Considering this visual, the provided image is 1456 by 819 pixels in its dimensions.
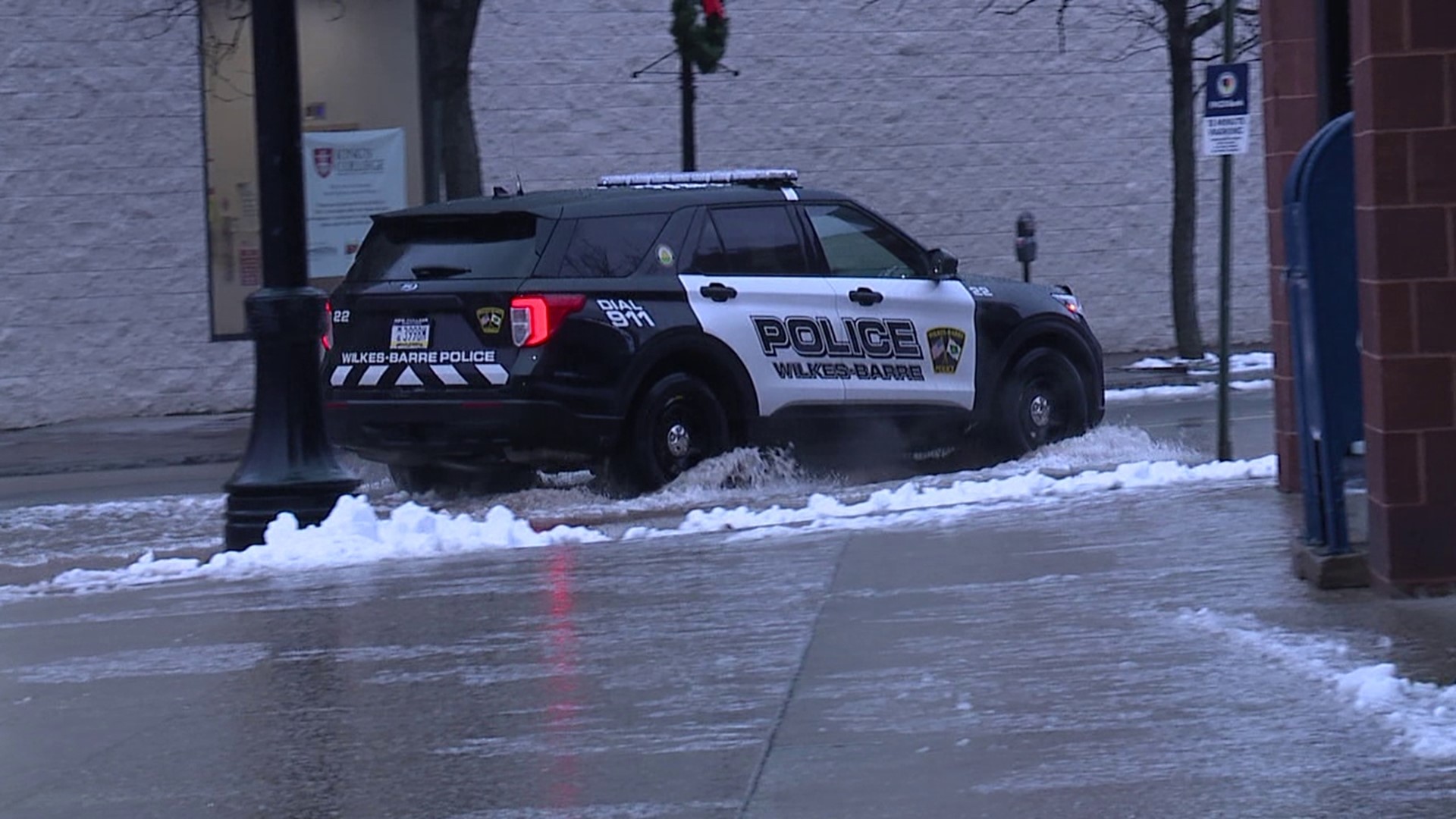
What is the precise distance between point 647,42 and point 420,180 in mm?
2939

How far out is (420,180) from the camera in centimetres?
2112

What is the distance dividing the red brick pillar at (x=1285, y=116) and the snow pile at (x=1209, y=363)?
10.6 metres

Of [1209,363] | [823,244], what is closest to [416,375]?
[823,244]

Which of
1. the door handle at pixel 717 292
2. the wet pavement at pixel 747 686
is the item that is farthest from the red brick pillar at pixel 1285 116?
the door handle at pixel 717 292

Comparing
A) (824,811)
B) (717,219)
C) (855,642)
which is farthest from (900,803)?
(717,219)

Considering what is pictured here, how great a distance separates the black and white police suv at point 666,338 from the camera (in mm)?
11273

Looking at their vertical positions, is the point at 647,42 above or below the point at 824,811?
above

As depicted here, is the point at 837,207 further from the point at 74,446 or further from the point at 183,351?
the point at 183,351

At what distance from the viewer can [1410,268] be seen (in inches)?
282

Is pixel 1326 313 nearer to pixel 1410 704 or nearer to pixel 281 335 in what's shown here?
pixel 1410 704

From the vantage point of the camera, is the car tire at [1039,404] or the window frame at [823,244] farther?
the car tire at [1039,404]

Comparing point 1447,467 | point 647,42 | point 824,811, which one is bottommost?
point 824,811

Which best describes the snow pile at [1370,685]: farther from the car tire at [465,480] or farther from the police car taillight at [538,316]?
the car tire at [465,480]

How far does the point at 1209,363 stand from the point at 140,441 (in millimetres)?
11069
